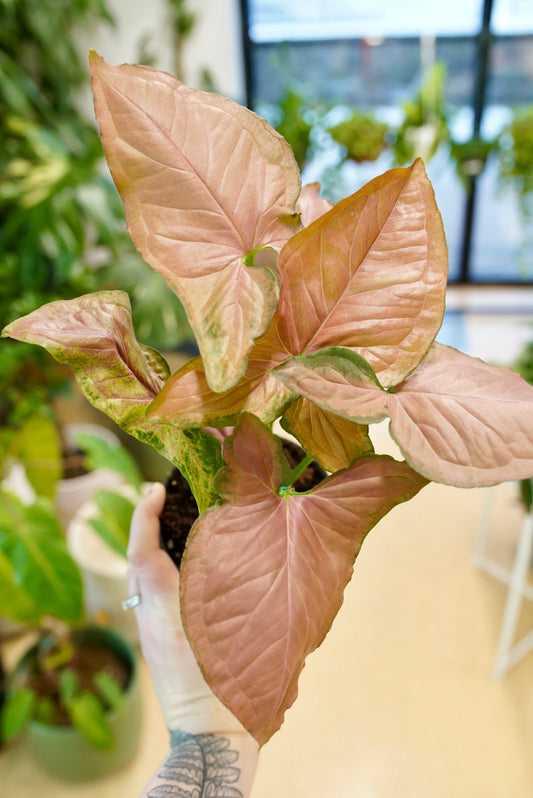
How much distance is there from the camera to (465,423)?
425 mm

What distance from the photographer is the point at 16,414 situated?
5.60 ft

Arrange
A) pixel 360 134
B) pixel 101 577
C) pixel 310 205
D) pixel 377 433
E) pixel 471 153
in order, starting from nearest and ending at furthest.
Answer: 1. pixel 310 205
2. pixel 377 433
3. pixel 101 577
4. pixel 360 134
5. pixel 471 153

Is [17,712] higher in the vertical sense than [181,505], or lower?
lower

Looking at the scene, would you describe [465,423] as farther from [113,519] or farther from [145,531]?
[113,519]

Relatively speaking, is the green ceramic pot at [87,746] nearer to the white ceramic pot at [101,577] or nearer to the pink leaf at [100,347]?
the white ceramic pot at [101,577]

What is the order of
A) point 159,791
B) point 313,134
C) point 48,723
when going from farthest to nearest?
1. point 313,134
2. point 48,723
3. point 159,791

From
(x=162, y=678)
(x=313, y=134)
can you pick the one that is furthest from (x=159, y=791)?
(x=313, y=134)

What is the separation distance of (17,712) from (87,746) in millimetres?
165

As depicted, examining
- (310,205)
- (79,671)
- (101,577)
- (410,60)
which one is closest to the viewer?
(310,205)

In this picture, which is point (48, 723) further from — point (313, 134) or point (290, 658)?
point (313, 134)

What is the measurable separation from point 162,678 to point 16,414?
47.3 inches

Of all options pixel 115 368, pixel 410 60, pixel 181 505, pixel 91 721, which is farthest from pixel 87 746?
pixel 410 60

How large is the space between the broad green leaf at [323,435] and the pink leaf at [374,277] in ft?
0.18

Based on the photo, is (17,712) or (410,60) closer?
(17,712)
